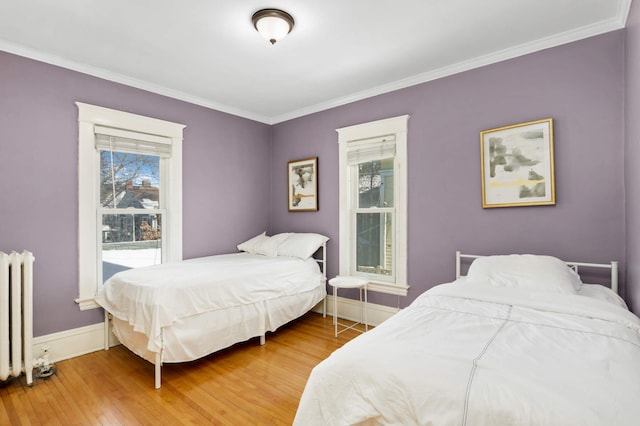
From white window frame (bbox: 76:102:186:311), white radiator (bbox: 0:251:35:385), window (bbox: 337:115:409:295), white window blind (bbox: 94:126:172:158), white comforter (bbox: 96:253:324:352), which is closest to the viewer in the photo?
white radiator (bbox: 0:251:35:385)

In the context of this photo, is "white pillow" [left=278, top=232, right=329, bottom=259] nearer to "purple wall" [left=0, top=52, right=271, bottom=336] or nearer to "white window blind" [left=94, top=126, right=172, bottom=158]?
"white window blind" [left=94, top=126, right=172, bottom=158]

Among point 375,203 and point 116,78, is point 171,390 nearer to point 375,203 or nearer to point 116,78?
point 375,203

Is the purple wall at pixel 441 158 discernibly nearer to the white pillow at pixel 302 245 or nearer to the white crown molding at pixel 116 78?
the white crown molding at pixel 116 78

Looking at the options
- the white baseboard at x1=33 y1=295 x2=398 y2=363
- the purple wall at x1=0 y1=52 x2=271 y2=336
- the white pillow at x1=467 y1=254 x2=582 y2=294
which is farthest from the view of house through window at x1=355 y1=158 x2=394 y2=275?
the purple wall at x1=0 y1=52 x2=271 y2=336

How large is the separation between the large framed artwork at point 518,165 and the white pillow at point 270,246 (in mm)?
2340

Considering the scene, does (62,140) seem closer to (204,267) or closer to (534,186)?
(204,267)

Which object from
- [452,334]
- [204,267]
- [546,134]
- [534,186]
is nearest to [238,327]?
[204,267]

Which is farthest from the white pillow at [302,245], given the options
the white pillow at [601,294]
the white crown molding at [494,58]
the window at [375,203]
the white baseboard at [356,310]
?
the white pillow at [601,294]

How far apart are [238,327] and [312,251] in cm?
126

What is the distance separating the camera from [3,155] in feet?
8.60

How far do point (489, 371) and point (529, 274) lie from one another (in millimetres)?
Answer: 1427

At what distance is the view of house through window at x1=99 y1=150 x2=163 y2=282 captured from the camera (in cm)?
324

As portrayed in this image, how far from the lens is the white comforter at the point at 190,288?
7.97ft

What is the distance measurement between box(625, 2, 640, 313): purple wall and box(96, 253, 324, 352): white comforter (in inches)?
107
